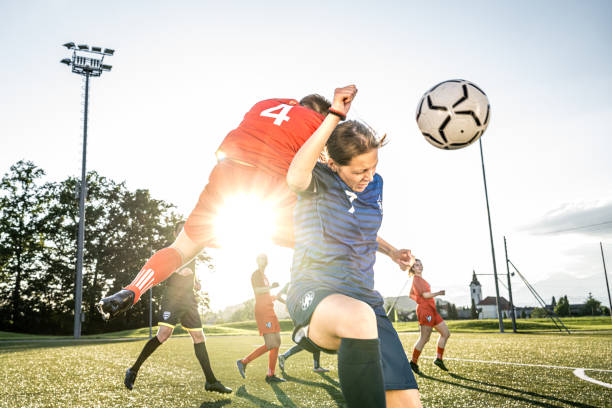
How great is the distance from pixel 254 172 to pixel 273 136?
26 centimetres

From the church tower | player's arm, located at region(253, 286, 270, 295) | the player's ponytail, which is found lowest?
the church tower

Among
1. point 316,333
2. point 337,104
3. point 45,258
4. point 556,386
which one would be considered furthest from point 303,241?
point 45,258

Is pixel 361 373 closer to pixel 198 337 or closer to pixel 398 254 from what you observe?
pixel 398 254

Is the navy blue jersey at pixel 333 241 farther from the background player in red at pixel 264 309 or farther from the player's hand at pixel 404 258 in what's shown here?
the background player in red at pixel 264 309

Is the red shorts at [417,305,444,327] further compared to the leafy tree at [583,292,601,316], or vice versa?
the leafy tree at [583,292,601,316]

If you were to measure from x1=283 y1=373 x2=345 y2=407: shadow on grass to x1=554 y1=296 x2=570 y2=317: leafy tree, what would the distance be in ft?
284

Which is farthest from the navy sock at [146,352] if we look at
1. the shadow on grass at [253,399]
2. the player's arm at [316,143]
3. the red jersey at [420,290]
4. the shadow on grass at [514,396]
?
the red jersey at [420,290]

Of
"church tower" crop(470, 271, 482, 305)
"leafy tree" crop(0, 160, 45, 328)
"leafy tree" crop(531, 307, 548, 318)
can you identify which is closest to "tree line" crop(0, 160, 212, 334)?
"leafy tree" crop(0, 160, 45, 328)

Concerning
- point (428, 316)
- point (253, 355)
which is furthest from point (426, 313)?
point (253, 355)

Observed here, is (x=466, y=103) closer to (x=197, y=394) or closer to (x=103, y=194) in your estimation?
(x=197, y=394)

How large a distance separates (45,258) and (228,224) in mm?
45354

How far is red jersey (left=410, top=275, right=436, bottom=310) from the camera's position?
7.98m

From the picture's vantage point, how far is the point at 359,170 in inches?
81.8

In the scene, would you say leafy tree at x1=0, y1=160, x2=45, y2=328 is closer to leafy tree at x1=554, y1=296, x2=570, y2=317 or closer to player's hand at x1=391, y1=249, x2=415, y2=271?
player's hand at x1=391, y1=249, x2=415, y2=271
